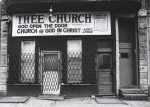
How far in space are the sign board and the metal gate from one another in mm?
1085

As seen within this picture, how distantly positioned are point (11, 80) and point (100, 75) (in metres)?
4.39

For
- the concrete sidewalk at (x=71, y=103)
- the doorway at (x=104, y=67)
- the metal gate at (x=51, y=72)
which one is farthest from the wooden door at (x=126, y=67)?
the metal gate at (x=51, y=72)

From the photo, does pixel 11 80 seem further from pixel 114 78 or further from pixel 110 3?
pixel 110 3

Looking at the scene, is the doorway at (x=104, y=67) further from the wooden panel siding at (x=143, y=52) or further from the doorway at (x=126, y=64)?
the wooden panel siding at (x=143, y=52)

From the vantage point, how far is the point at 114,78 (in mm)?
11438

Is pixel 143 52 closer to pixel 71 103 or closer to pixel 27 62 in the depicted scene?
pixel 71 103

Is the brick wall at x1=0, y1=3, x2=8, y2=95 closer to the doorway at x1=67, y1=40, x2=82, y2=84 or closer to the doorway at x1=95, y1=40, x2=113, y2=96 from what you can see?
→ the doorway at x1=67, y1=40, x2=82, y2=84

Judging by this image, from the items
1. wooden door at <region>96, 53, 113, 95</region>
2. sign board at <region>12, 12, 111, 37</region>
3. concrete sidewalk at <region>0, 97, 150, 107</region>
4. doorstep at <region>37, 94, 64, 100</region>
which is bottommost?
concrete sidewalk at <region>0, 97, 150, 107</region>

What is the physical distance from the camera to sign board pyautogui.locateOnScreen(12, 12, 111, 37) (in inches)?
452

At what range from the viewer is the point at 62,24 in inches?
456

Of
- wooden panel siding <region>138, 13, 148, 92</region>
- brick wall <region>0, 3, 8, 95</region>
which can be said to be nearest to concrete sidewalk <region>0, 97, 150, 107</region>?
wooden panel siding <region>138, 13, 148, 92</region>

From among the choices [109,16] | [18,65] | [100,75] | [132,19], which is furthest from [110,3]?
[18,65]

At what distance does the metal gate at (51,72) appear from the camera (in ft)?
37.3

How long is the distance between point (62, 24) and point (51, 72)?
7.96 feet
